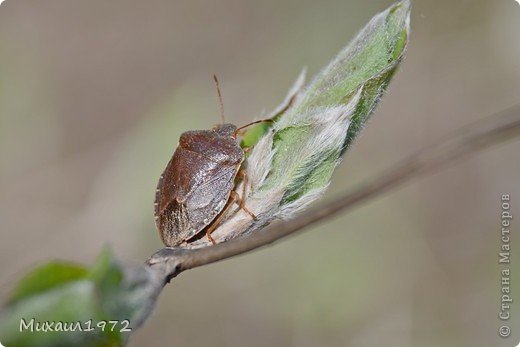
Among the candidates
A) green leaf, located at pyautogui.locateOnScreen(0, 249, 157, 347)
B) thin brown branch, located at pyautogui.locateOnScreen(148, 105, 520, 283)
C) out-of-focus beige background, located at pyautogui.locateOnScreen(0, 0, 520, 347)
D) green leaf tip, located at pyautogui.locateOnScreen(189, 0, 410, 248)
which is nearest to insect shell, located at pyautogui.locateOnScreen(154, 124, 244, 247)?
green leaf tip, located at pyautogui.locateOnScreen(189, 0, 410, 248)

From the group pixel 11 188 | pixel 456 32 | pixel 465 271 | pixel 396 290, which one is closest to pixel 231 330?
pixel 396 290

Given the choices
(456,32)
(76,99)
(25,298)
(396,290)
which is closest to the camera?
(25,298)

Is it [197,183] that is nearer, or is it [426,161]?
[426,161]

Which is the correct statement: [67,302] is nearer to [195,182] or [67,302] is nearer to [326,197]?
[195,182]

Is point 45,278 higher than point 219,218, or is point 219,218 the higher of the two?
point 219,218

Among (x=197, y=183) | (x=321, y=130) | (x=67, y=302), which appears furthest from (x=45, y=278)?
(x=197, y=183)

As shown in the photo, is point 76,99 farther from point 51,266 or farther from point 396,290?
point 51,266

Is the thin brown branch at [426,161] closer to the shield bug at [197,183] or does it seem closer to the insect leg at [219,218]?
the insect leg at [219,218]
